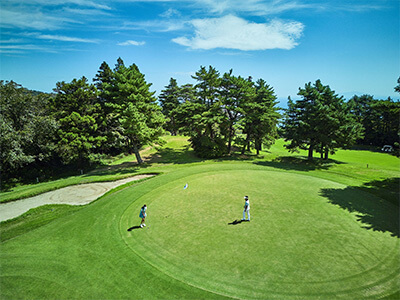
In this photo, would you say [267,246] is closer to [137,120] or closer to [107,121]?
[137,120]

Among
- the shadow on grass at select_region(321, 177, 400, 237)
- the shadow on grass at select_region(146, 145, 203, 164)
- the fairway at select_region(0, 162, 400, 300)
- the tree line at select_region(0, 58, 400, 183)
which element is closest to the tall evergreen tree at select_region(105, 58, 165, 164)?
the tree line at select_region(0, 58, 400, 183)

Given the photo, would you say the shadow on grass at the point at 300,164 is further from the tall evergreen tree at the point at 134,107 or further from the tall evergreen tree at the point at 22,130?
the tall evergreen tree at the point at 22,130

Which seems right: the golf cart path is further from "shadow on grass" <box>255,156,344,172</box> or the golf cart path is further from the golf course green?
"shadow on grass" <box>255,156,344,172</box>

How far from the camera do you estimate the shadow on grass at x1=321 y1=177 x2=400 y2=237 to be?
49.0 feet

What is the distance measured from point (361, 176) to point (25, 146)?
49670 mm

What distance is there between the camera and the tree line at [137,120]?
33900mm

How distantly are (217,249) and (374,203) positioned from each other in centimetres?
1527

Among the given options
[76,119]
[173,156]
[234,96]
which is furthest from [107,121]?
[234,96]

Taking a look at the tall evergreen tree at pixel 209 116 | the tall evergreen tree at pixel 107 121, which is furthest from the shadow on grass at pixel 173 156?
the tall evergreen tree at pixel 107 121

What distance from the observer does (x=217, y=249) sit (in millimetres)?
12500

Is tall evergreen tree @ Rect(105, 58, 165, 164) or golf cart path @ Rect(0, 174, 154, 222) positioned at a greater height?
tall evergreen tree @ Rect(105, 58, 165, 164)

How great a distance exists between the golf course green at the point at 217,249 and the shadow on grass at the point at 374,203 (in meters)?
0.10

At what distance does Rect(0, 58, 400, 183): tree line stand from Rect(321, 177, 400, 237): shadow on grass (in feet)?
42.4

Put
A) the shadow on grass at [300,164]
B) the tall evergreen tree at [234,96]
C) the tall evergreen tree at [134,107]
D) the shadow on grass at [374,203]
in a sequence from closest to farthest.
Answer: the shadow on grass at [374,203] → the shadow on grass at [300,164] → the tall evergreen tree at [134,107] → the tall evergreen tree at [234,96]
